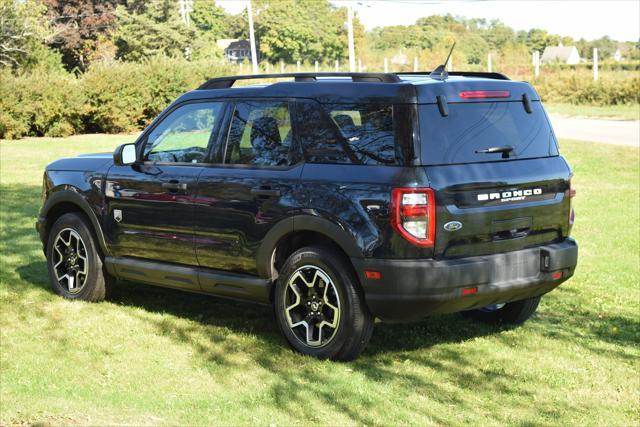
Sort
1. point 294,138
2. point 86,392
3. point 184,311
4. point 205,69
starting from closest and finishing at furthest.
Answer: point 86,392 < point 294,138 < point 184,311 < point 205,69

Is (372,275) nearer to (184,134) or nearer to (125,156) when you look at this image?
(184,134)

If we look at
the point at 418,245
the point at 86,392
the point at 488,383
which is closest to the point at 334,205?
the point at 418,245

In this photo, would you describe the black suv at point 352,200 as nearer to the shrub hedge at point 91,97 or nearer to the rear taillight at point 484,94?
the rear taillight at point 484,94

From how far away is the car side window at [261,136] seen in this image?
6.95 m

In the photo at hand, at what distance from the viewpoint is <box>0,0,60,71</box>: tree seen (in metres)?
42.9

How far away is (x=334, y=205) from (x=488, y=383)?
1.47m

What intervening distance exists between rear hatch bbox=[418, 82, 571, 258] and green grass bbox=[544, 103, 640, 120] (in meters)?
28.2

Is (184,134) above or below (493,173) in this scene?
above

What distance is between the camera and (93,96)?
33.0 meters

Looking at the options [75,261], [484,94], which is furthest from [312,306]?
[75,261]

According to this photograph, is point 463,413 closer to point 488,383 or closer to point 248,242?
point 488,383

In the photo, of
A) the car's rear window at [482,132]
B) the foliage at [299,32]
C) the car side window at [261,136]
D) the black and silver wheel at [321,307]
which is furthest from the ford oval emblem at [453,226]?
the foliage at [299,32]

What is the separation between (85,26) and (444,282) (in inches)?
2455

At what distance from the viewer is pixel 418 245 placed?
19.9 feet
